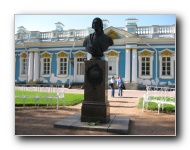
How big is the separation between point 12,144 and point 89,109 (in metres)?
1.39

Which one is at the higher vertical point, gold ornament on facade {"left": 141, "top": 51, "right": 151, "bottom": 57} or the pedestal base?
gold ornament on facade {"left": 141, "top": 51, "right": 151, "bottom": 57}

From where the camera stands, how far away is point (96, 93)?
439cm

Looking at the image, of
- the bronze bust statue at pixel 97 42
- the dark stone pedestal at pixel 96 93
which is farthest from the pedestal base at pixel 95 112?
the bronze bust statue at pixel 97 42

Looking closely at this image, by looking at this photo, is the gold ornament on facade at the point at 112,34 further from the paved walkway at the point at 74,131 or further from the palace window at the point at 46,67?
the paved walkway at the point at 74,131

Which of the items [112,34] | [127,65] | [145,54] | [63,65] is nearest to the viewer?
[145,54]

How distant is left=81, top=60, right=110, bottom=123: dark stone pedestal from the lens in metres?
4.34

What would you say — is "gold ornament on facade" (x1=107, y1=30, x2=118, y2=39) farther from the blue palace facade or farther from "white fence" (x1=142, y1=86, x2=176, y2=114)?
"white fence" (x1=142, y1=86, x2=176, y2=114)

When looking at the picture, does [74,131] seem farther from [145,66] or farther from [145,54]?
[145,54]

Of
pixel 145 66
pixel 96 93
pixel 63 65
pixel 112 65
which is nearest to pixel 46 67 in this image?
pixel 63 65

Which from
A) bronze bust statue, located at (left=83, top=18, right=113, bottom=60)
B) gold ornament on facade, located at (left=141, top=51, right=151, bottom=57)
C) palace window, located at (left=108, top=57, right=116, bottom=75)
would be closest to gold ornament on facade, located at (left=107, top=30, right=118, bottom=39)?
palace window, located at (left=108, top=57, right=116, bottom=75)

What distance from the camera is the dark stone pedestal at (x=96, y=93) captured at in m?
4.34
